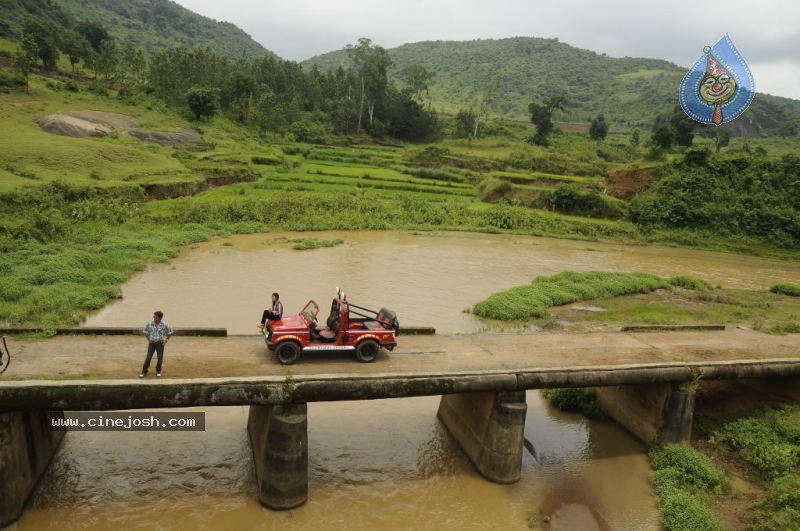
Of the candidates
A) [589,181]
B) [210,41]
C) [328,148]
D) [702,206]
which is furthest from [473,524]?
[210,41]

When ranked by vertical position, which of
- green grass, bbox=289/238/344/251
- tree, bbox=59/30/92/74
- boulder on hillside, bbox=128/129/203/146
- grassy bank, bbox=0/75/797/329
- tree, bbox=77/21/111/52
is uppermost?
tree, bbox=77/21/111/52

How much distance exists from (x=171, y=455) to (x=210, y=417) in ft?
4.63

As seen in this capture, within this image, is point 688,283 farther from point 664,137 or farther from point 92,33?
point 92,33

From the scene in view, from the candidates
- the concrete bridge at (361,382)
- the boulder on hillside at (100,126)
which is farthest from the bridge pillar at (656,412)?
the boulder on hillside at (100,126)

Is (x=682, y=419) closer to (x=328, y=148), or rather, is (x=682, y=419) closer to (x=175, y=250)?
(x=175, y=250)

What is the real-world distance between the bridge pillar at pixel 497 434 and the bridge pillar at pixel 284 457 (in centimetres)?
367

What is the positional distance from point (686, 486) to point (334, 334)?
7845mm

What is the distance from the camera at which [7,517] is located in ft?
28.7

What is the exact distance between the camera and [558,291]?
76.0 feet

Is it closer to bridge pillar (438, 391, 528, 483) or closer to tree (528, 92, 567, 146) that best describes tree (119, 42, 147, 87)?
tree (528, 92, 567, 146)

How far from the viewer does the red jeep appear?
34.2 feet

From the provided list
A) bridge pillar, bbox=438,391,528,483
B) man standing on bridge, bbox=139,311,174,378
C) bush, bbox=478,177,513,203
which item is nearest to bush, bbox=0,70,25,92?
bush, bbox=478,177,513,203

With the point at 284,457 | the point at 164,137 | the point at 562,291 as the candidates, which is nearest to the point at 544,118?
the point at 164,137

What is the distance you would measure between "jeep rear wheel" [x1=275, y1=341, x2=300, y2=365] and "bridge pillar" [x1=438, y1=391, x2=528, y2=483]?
3.96m
